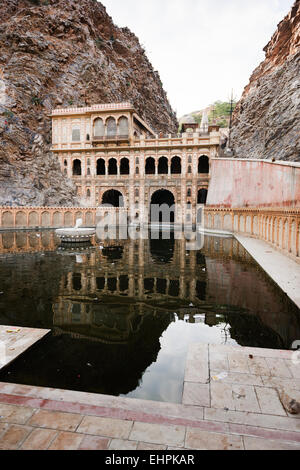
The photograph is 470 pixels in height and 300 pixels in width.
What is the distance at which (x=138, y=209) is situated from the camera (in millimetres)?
37031

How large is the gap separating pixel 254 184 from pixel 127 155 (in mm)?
21204

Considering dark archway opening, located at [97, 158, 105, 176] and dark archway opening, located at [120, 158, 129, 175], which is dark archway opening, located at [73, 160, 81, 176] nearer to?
dark archway opening, located at [97, 158, 105, 176]

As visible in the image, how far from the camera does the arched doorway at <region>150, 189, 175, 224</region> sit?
3931 centimetres

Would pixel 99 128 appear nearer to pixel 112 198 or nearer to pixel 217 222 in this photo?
pixel 112 198

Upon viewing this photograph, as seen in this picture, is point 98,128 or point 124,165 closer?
point 98,128

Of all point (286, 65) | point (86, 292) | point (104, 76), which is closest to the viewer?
point (86, 292)

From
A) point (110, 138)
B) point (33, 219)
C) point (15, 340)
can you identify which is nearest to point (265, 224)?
point (15, 340)

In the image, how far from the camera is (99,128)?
123 feet

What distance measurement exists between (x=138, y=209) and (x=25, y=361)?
109 ft

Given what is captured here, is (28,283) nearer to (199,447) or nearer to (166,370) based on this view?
(166,370)

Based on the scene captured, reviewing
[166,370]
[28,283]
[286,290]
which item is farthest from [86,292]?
[286,290]

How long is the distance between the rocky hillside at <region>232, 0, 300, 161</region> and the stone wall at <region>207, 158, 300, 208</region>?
12.1 ft

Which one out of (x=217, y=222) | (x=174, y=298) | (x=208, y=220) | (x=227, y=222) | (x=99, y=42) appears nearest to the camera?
(x=174, y=298)

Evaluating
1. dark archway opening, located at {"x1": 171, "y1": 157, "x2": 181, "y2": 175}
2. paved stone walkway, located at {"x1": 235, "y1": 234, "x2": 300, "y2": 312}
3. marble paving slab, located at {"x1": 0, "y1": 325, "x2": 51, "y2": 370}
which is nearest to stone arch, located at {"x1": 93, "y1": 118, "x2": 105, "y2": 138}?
dark archway opening, located at {"x1": 171, "y1": 157, "x2": 181, "y2": 175}
